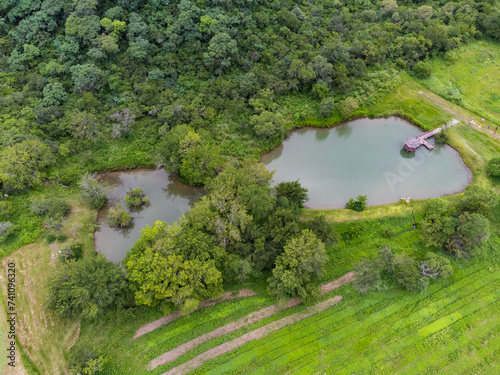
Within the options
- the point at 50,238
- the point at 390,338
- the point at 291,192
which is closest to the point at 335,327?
the point at 390,338

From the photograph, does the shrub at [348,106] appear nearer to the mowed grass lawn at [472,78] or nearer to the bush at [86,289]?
the mowed grass lawn at [472,78]

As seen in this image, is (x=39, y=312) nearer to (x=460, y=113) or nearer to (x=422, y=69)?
(x=460, y=113)

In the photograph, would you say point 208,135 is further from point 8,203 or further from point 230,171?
point 8,203

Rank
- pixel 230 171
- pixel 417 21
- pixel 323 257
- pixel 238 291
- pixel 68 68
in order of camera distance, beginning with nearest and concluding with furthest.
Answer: pixel 323 257 < pixel 238 291 < pixel 230 171 < pixel 68 68 < pixel 417 21

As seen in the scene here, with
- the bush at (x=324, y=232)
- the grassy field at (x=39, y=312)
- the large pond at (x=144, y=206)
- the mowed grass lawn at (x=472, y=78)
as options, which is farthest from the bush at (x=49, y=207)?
the mowed grass lawn at (x=472, y=78)

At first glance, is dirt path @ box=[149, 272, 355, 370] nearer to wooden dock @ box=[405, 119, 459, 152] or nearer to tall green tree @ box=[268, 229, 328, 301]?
tall green tree @ box=[268, 229, 328, 301]

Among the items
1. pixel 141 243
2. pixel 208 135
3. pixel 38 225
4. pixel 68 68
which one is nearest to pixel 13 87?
pixel 68 68
